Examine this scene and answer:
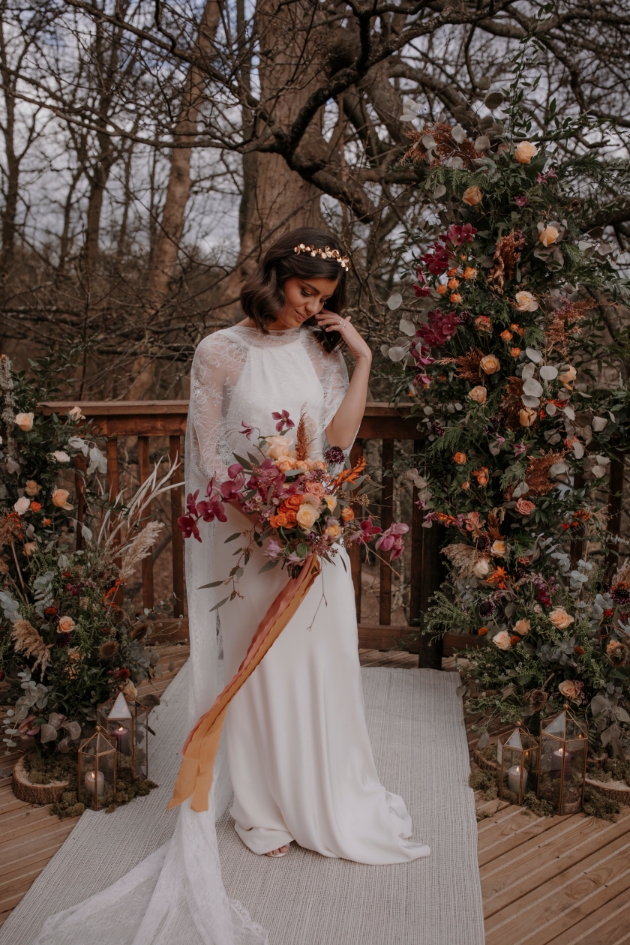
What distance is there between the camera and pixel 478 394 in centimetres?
270

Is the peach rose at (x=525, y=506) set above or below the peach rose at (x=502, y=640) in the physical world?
above

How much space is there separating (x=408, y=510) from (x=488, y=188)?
13.2 ft

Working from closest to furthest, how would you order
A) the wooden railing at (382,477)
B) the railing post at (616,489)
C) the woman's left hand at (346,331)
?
the woman's left hand at (346,331) → the railing post at (616,489) → the wooden railing at (382,477)

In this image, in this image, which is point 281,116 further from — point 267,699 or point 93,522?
point 267,699

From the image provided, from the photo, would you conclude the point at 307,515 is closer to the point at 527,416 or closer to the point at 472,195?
the point at 527,416

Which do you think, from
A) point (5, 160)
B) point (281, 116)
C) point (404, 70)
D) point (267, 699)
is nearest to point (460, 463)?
point (267, 699)

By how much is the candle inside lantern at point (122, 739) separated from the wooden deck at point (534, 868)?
0.26m

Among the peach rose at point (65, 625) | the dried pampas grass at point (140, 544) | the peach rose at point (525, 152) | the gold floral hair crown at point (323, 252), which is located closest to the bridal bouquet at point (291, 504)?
the gold floral hair crown at point (323, 252)

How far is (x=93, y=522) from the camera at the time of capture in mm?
2891

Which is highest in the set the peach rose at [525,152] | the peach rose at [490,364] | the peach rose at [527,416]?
the peach rose at [525,152]

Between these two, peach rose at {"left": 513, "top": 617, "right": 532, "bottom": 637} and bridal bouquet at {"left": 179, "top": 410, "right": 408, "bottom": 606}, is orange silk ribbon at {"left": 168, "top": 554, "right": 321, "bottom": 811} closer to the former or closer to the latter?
bridal bouquet at {"left": 179, "top": 410, "right": 408, "bottom": 606}

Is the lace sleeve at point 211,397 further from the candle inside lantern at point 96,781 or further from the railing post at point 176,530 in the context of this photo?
the railing post at point 176,530

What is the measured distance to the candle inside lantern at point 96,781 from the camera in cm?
244

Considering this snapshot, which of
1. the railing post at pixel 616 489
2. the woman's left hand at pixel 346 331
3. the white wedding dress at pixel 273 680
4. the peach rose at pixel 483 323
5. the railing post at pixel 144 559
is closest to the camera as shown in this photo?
the white wedding dress at pixel 273 680
